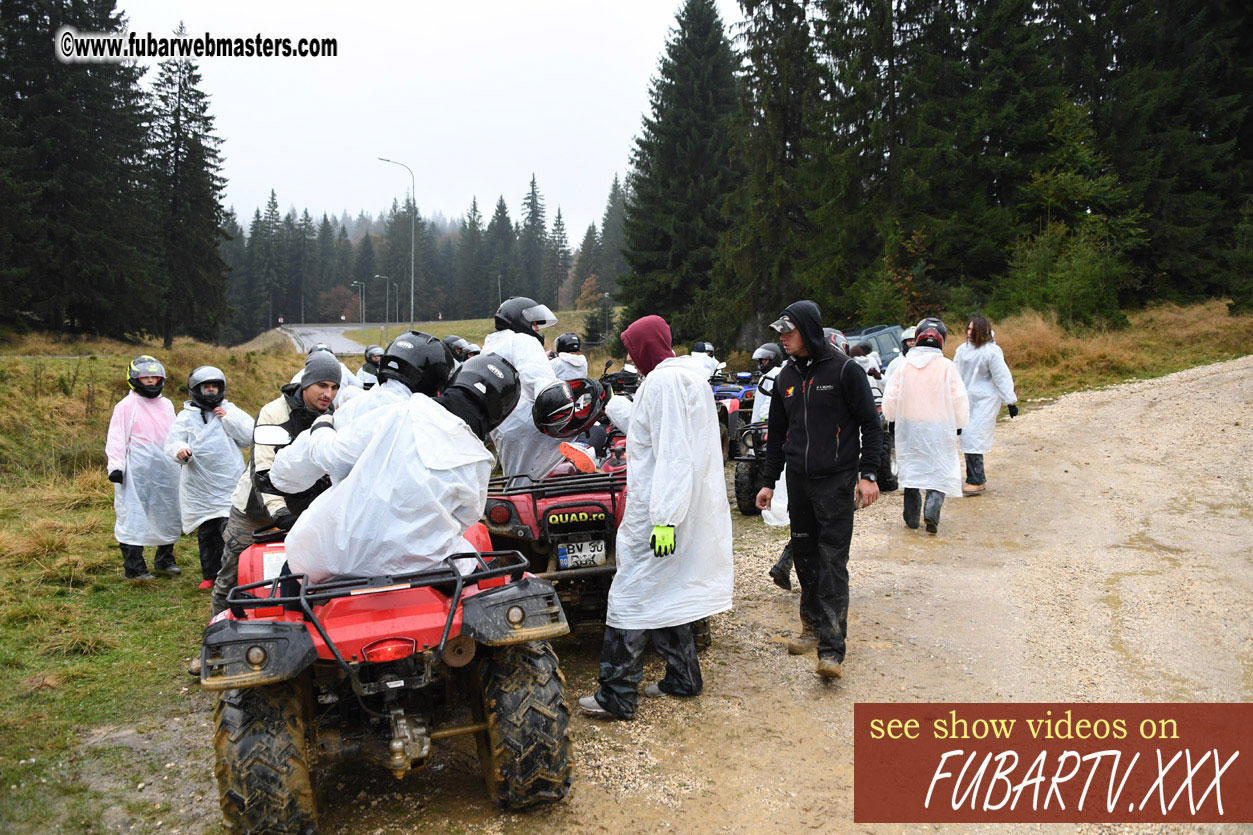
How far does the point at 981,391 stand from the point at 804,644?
18.4 ft

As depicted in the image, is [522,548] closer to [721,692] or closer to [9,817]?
[721,692]

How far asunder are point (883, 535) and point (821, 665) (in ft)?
12.7

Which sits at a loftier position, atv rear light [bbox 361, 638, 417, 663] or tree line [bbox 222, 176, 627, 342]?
tree line [bbox 222, 176, 627, 342]

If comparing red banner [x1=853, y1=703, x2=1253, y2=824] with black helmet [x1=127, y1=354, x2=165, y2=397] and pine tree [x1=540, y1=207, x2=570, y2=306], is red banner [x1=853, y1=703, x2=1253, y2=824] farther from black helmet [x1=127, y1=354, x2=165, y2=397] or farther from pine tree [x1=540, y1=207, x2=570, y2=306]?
pine tree [x1=540, y1=207, x2=570, y2=306]

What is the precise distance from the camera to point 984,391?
9688mm

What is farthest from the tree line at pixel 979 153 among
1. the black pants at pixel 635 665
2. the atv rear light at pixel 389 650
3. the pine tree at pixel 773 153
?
the atv rear light at pixel 389 650

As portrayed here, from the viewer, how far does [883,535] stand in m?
8.35

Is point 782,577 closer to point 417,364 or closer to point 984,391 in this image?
point 417,364

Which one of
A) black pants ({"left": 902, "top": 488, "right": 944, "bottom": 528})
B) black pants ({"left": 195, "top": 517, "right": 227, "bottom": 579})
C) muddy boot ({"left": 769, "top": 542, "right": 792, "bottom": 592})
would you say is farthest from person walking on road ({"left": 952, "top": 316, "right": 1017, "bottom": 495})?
black pants ({"left": 195, "top": 517, "right": 227, "bottom": 579})

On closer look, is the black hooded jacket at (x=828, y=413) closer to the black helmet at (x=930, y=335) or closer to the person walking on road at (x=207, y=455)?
the black helmet at (x=930, y=335)

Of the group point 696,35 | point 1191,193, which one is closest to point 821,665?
point 1191,193

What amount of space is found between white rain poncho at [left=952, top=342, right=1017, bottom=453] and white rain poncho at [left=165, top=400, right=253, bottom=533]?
A: 7877 mm

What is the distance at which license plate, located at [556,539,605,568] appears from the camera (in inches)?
198

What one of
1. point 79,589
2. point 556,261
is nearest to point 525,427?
point 79,589
